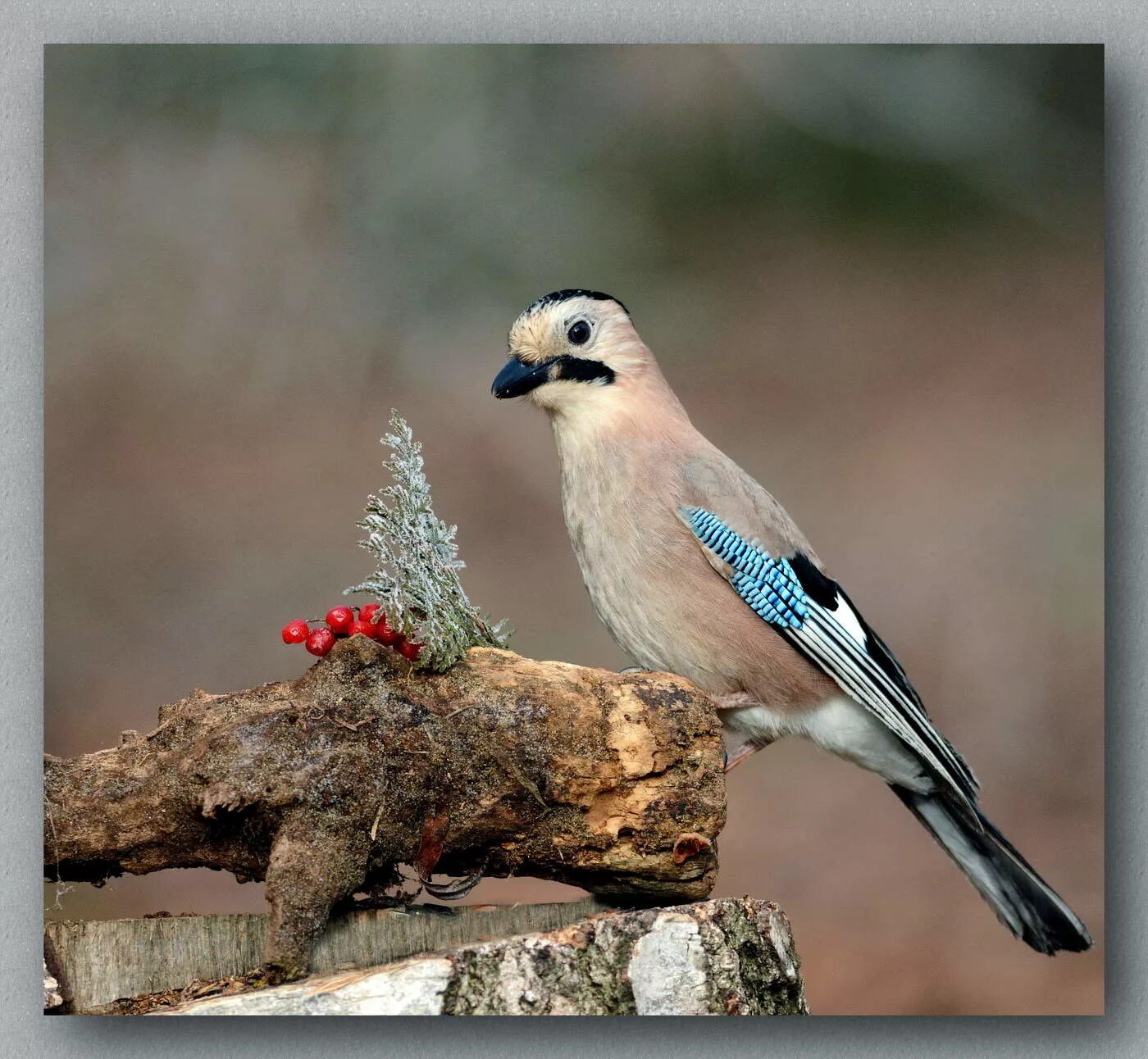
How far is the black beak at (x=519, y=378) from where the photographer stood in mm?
3568

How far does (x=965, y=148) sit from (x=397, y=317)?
1749 mm

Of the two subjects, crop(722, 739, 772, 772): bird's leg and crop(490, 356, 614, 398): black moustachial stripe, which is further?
crop(722, 739, 772, 772): bird's leg

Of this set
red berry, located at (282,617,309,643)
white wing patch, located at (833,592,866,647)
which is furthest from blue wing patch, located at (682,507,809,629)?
red berry, located at (282,617,309,643)

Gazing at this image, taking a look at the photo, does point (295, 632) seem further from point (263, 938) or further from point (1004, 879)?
point (1004, 879)

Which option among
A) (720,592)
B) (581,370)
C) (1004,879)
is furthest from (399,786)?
(1004,879)

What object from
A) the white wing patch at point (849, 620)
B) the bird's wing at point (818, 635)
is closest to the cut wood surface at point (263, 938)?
the bird's wing at point (818, 635)

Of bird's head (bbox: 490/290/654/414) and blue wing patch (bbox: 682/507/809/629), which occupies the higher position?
bird's head (bbox: 490/290/654/414)

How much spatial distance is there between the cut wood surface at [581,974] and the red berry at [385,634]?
27.9 inches

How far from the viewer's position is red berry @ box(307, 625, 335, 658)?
321cm

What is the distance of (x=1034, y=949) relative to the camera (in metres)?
3.68

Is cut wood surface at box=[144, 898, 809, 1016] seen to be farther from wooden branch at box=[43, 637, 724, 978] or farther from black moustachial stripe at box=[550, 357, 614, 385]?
black moustachial stripe at box=[550, 357, 614, 385]

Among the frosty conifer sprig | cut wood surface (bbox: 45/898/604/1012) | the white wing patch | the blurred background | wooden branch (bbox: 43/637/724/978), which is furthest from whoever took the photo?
the blurred background

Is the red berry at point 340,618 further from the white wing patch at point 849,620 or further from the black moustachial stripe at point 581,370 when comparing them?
the white wing patch at point 849,620

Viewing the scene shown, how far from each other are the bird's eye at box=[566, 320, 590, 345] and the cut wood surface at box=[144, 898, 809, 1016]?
143 centimetres
